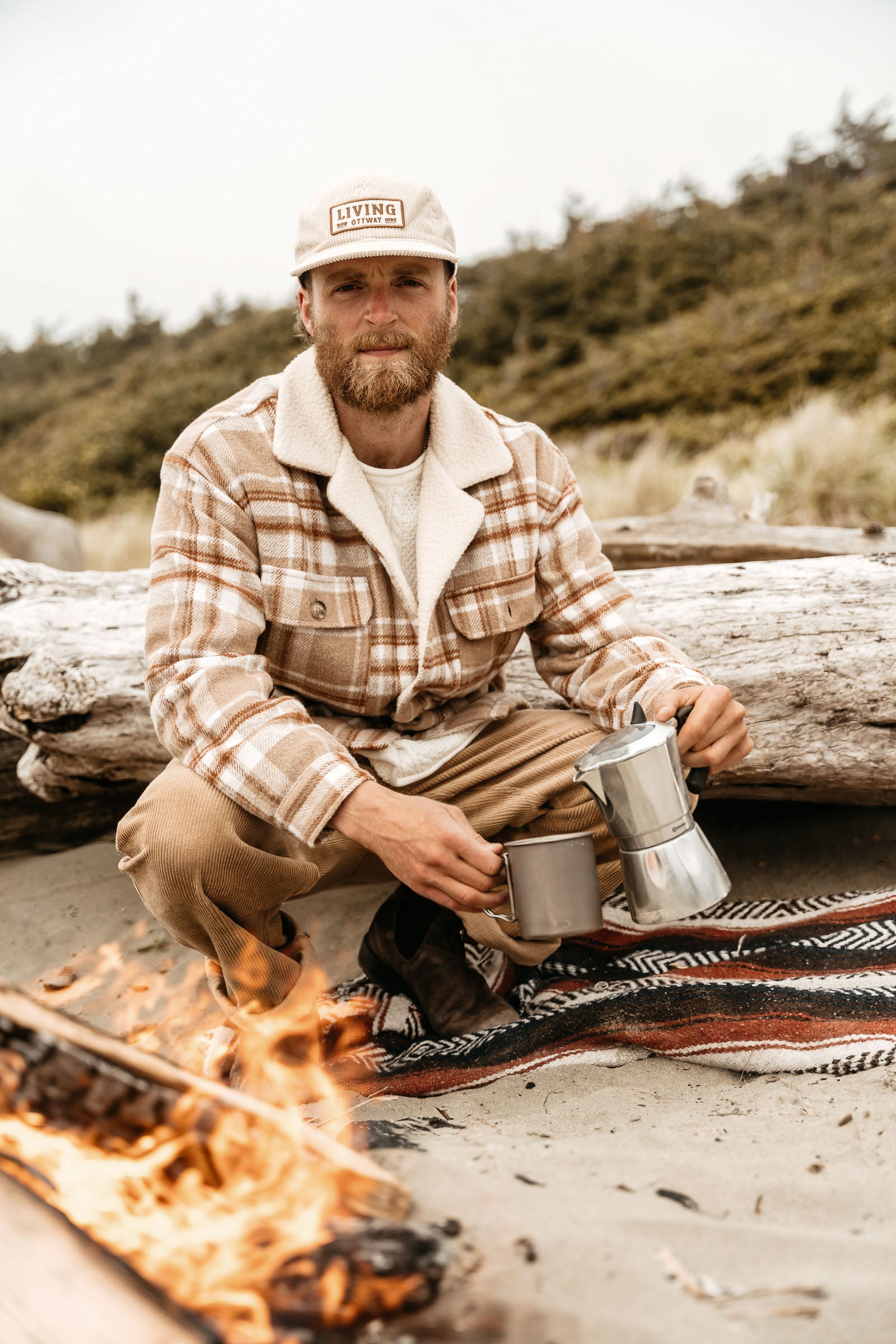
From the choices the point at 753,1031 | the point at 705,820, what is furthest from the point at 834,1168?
the point at 705,820

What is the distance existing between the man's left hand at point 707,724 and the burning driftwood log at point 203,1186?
1119mm

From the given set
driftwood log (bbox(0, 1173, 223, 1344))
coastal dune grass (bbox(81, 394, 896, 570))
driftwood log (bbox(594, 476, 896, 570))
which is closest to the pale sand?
driftwood log (bbox(0, 1173, 223, 1344))

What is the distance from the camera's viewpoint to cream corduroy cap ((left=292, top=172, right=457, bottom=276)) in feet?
7.10

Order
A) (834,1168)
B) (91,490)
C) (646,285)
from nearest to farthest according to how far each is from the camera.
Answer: (834,1168) < (91,490) < (646,285)

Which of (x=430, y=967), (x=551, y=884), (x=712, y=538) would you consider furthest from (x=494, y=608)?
(x=712, y=538)

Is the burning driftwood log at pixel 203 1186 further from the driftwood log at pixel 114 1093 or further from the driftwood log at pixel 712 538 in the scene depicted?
the driftwood log at pixel 712 538

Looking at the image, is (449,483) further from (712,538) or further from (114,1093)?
(712,538)

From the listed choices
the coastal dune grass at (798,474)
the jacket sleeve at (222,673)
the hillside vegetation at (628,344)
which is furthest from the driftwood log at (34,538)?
the jacket sleeve at (222,673)

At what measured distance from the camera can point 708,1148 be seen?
1.57 metres

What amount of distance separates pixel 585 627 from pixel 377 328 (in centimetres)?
93

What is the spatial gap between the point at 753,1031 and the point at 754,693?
0.97m

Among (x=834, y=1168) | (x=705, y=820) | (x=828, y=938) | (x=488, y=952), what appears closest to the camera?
(x=834, y=1168)

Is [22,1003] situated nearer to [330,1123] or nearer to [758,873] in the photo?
[330,1123]

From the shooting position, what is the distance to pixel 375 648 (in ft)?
7.52
